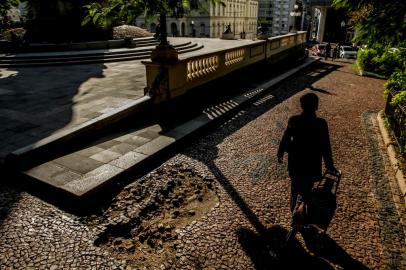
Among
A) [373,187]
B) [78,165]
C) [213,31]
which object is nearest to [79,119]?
[78,165]

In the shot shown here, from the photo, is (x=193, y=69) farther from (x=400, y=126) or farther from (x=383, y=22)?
(x=383, y=22)

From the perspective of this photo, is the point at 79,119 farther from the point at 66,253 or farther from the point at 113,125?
the point at 66,253

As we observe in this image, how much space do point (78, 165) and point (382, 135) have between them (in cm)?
712

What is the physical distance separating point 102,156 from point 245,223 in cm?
316

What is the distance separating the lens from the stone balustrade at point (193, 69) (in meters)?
7.77

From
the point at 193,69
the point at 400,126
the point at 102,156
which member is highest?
the point at 193,69

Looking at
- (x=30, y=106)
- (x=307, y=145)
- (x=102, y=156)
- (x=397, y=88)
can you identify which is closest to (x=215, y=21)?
(x=397, y=88)

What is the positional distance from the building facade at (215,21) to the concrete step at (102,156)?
71.7m

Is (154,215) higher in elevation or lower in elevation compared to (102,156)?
lower

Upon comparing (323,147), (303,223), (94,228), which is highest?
(323,147)

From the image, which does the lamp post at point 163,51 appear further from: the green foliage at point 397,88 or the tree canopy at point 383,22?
the green foliage at point 397,88

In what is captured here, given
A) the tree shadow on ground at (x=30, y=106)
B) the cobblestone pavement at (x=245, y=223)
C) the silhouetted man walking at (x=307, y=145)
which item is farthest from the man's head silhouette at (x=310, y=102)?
the tree shadow on ground at (x=30, y=106)

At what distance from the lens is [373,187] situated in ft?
16.5

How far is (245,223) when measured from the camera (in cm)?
→ 413
